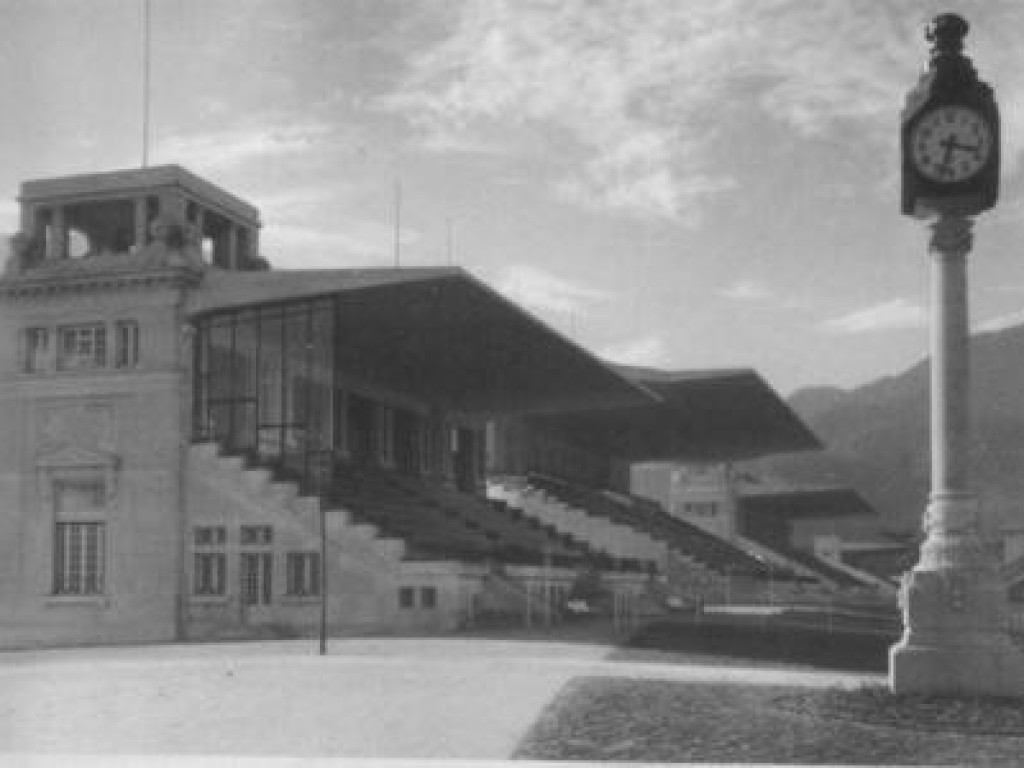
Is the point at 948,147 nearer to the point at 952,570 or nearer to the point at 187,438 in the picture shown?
the point at 952,570

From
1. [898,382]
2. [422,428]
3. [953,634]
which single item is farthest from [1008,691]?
[898,382]

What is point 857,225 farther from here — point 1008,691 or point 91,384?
point 91,384

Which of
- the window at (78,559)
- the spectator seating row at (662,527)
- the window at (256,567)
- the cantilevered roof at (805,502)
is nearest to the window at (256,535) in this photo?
the window at (256,567)

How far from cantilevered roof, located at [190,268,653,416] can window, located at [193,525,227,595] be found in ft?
15.3

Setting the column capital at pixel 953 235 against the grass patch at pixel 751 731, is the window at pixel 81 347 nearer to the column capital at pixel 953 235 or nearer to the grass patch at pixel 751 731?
the grass patch at pixel 751 731

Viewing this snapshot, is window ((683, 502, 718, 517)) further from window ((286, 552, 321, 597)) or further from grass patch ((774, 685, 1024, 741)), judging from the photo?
grass patch ((774, 685, 1024, 741))

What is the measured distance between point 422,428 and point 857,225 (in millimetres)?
27681

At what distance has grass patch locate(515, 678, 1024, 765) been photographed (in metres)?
14.9

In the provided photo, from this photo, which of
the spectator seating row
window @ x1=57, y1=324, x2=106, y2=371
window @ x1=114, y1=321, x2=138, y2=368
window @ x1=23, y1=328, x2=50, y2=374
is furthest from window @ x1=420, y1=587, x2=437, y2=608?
the spectator seating row

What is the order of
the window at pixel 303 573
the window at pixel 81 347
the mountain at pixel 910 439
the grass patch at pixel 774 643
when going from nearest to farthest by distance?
the grass patch at pixel 774 643 < the window at pixel 303 573 < the window at pixel 81 347 < the mountain at pixel 910 439

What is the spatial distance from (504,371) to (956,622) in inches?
1015

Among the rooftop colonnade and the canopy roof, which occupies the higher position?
the rooftop colonnade

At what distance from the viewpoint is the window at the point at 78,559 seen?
32625mm

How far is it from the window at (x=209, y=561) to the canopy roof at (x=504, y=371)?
15.2 feet
